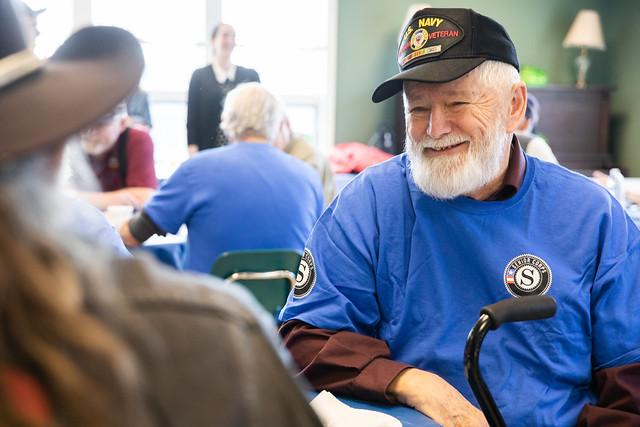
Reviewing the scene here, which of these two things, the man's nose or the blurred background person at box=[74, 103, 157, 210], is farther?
the blurred background person at box=[74, 103, 157, 210]

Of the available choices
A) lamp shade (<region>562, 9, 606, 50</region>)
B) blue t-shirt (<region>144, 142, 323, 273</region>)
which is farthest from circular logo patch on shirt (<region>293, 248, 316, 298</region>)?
lamp shade (<region>562, 9, 606, 50</region>)

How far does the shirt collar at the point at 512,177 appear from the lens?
5.11ft

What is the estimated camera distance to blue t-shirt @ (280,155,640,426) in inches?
56.5

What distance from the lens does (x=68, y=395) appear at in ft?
1.45

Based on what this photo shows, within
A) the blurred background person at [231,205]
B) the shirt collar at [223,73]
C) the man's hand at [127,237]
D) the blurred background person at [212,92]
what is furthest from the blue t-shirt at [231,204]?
the shirt collar at [223,73]

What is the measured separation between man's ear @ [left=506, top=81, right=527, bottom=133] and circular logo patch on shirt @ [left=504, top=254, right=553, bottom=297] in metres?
0.33

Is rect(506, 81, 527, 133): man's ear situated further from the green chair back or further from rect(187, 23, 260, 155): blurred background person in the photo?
rect(187, 23, 260, 155): blurred background person

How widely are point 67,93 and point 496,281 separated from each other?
1082 mm

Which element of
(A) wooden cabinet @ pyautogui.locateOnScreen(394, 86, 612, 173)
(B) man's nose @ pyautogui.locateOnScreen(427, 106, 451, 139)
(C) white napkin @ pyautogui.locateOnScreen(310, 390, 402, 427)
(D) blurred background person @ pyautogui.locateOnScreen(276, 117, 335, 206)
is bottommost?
(A) wooden cabinet @ pyautogui.locateOnScreen(394, 86, 612, 173)

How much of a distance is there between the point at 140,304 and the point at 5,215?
10 cm

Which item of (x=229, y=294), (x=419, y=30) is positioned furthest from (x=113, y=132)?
(x=229, y=294)

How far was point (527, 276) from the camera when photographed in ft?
4.84

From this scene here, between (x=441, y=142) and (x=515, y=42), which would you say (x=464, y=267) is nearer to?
(x=441, y=142)

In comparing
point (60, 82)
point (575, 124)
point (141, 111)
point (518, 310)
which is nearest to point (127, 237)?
point (518, 310)
